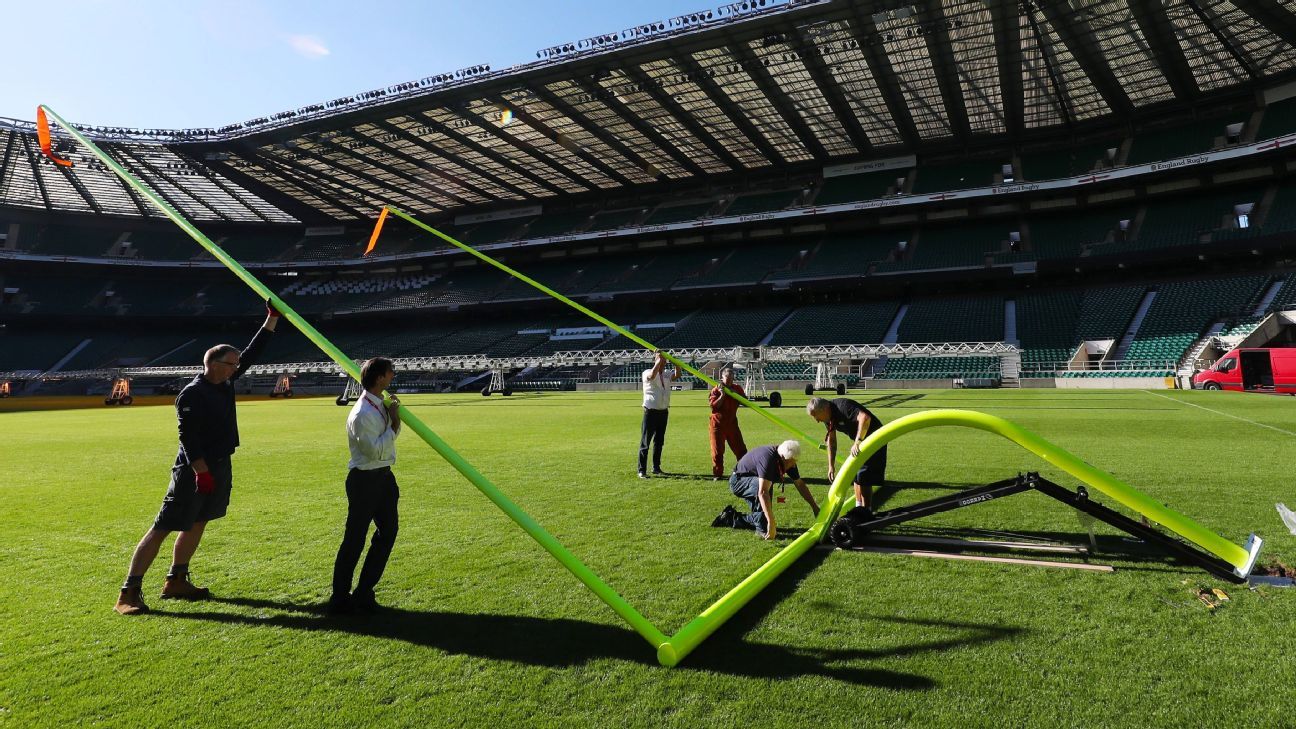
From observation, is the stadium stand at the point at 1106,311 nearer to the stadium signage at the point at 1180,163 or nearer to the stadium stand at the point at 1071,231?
the stadium stand at the point at 1071,231

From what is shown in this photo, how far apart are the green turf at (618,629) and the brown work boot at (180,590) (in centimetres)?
14

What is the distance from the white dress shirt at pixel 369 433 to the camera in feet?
13.5

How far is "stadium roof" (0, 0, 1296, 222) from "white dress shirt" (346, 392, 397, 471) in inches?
1305

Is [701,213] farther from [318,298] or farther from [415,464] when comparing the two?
[415,464]

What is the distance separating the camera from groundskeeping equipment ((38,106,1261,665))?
11.6 feet

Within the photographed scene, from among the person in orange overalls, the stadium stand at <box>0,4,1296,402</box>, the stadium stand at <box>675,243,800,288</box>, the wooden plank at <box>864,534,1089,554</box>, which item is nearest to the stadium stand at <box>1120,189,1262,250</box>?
the stadium stand at <box>0,4,1296,402</box>

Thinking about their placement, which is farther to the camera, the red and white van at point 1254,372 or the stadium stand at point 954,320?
the stadium stand at point 954,320

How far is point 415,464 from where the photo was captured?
11070 millimetres

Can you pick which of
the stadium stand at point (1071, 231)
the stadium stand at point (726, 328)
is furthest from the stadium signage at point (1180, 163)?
the stadium stand at point (726, 328)

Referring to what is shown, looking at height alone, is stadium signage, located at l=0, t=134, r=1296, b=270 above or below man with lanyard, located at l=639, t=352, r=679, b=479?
above

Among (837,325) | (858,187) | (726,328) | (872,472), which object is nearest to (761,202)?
(858,187)

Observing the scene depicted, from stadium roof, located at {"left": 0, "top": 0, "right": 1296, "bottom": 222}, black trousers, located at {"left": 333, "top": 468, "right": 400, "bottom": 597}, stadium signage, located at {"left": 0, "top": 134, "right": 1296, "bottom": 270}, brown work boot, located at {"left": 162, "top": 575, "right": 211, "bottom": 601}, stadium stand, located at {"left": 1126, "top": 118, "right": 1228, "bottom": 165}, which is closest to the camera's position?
black trousers, located at {"left": 333, "top": 468, "right": 400, "bottom": 597}

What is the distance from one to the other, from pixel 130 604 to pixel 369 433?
2.12 meters

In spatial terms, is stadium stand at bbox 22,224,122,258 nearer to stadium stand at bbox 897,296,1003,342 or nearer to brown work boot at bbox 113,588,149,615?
stadium stand at bbox 897,296,1003,342
